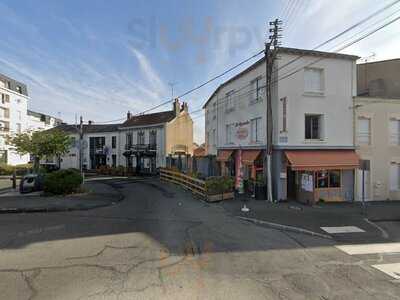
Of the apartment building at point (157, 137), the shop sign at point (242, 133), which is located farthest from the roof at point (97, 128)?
the shop sign at point (242, 133)

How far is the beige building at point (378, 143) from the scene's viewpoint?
17141mm

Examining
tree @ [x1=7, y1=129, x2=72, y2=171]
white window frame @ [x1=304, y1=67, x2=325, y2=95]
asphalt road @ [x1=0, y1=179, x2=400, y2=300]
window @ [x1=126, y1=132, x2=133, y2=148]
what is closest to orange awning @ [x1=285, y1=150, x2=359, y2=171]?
white window frame @ [x1=304, y1=67, x2=325, y2=95]

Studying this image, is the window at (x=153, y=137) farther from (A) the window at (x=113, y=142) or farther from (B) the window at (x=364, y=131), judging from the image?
(B) the window at (x=364, y=131)

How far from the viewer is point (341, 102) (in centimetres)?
1680

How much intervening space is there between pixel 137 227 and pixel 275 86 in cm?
1116

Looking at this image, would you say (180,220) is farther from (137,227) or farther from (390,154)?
(390,154)

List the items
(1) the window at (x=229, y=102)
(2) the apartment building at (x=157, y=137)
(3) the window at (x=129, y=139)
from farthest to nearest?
1. (3) the window at (x=129, y=139)
2. (2) the apartment building at (x=157, y=137)
3. (1) the window at (x=229, y=102)

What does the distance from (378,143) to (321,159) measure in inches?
174

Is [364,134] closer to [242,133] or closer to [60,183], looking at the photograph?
[242,133]

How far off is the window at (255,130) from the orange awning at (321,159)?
9.79 ft

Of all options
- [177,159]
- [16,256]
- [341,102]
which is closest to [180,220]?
[16,256]

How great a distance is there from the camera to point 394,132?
17797mm

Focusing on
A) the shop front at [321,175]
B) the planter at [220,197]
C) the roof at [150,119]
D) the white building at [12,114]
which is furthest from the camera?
the white building at [12,114]

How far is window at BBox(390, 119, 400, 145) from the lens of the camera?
17734 millimetres
